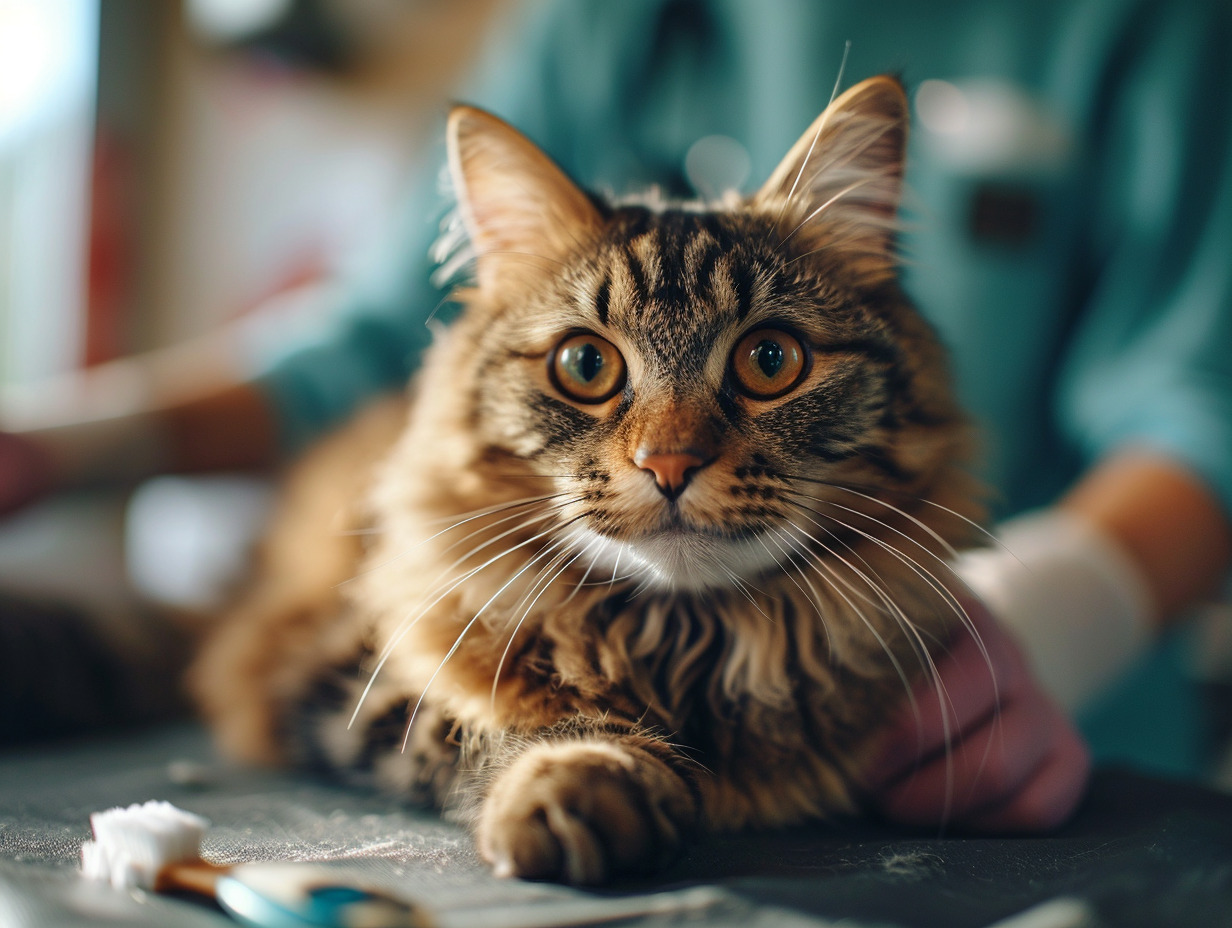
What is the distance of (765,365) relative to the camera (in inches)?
26.1

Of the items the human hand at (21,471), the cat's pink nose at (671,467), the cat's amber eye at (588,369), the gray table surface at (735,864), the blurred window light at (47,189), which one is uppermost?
the blurred window light at (47,189)

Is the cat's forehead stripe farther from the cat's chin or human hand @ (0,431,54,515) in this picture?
human hand @ (0,431,54,515)

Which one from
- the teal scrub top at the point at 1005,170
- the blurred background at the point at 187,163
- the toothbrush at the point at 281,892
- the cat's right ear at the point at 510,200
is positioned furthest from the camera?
the blurred background at the point at 187,163

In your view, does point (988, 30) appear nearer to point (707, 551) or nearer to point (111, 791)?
point (707, 551)

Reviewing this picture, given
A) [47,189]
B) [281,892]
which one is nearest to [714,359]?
[281,892]

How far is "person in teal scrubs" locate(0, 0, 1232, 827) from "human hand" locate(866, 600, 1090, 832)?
1.51 ft

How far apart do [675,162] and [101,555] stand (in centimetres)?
145

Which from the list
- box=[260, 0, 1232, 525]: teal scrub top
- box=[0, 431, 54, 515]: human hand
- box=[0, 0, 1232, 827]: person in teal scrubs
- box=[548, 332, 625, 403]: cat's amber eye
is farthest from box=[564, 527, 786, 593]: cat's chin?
box=[0, 431, 54, 515]: human hand

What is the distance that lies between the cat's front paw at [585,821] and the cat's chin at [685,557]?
15cm

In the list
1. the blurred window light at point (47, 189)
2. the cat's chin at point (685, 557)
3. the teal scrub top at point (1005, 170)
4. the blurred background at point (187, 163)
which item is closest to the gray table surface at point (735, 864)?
the cat's chin at point (685, 557)

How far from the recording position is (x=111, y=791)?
0.73 m

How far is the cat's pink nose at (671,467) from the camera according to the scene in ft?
1.97

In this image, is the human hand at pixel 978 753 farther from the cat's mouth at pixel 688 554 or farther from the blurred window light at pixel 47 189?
the blurred window light at pixel 47 189

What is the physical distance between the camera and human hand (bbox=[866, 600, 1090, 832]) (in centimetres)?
67
